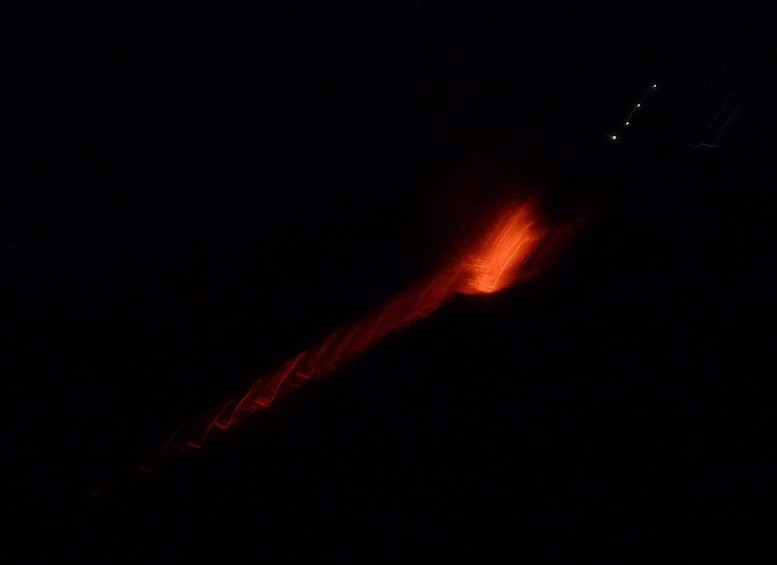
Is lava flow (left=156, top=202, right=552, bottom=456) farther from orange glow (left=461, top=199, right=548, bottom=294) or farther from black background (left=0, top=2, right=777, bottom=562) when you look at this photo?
black background (left=0, top=2, right=777, bottom=562)

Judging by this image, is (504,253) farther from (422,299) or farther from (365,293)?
(365,293)

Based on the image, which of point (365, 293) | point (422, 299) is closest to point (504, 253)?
point (422, 299)

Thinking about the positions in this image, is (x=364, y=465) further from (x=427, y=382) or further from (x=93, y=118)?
(x=93, y=118)

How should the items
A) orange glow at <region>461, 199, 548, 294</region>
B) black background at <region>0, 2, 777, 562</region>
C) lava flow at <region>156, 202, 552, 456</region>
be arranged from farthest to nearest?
orange glow at <region>461, 199, 548, 294</region> → lava flow at <region>156, 202, 552, 456</region> → black background at <region>0, 2, 777, 562</region>

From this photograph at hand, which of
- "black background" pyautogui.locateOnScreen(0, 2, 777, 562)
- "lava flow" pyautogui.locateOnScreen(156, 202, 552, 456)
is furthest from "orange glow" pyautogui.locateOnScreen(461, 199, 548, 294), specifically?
"black background" pyautogui.locateOnScreen(0, 2, 777, 562)

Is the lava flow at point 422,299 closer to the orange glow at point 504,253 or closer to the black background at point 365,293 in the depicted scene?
the orange glow at point 504,253

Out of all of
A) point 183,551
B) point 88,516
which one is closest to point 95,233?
point 88,516

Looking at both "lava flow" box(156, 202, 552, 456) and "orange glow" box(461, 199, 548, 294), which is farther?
"orange glow" box(461, 199, 548, 294)

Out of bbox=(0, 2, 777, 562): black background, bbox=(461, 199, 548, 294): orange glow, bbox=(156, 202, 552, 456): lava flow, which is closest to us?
bbox=(0, 2, 777, 562): black background
